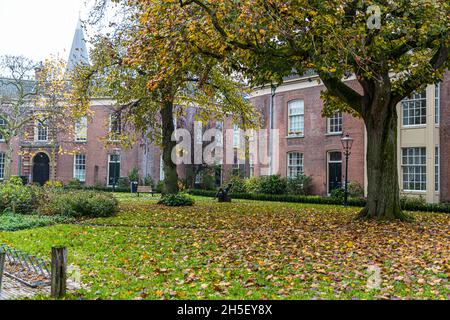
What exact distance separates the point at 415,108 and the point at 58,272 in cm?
2146

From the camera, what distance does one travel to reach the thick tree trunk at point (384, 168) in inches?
518

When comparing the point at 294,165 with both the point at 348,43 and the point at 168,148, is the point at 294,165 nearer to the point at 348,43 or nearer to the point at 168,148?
the point at 168,148

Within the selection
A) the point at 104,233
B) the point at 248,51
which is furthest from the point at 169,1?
the point at 104,233

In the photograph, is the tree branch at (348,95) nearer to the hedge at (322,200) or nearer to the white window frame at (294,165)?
the hedge at (322,200)

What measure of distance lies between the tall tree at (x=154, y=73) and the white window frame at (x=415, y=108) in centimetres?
834

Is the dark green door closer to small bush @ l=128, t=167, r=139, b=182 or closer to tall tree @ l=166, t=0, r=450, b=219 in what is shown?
small bush @ l=128, t=167, r=139, b=182

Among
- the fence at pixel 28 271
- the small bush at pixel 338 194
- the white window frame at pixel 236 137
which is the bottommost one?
the fence at pixel 28 271

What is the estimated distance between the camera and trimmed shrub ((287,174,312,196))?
88.4 ft

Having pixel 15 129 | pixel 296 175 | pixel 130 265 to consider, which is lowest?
pixel 130 265

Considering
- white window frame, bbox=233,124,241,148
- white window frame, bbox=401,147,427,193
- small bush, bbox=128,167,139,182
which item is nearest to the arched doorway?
small bush, bbox=128,167,139,182

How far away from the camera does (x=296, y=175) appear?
91.0 feet

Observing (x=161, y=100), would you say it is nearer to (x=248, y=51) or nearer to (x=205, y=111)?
(x=205, y=111)

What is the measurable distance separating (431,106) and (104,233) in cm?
1755

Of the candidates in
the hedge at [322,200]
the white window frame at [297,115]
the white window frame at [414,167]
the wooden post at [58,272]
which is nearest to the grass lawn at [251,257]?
the wooden post at [58,272]
